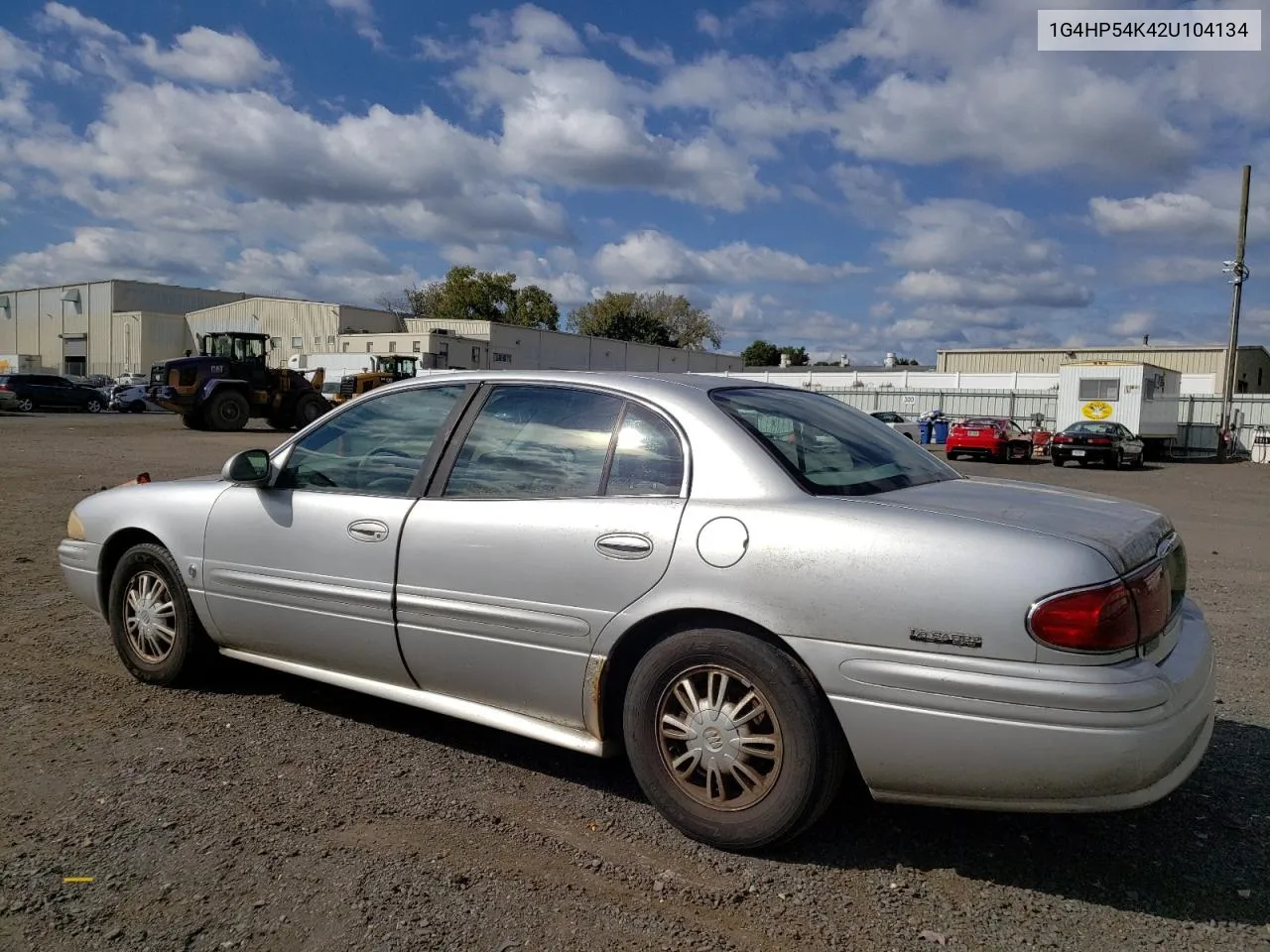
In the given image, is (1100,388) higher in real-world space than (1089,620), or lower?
higher

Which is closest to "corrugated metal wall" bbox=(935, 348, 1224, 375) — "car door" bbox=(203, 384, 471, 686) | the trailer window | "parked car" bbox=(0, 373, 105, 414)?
the trailer window

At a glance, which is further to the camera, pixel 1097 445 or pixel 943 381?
pixel 943 381

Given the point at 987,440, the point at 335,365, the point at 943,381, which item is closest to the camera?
the point at 987,440

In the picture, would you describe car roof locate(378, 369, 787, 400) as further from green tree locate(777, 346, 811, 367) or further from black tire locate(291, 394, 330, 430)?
green tree locate(777, 346, 811, 367)

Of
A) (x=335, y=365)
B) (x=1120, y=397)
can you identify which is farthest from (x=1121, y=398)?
(x=335, y=365)

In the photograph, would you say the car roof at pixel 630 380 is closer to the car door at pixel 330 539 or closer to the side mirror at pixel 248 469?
the car door at pixel 330 539

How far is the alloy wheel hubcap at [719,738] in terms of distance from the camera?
2.89 m

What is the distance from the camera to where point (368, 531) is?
3645mm

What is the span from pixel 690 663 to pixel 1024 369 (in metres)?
61.1

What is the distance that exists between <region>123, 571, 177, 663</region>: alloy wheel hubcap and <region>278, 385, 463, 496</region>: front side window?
926 mm

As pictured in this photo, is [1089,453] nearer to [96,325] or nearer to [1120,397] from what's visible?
[1120,397]

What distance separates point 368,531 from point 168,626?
144cm

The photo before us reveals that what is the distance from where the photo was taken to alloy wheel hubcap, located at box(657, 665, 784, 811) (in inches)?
114

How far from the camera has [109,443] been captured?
22094 millimetres
